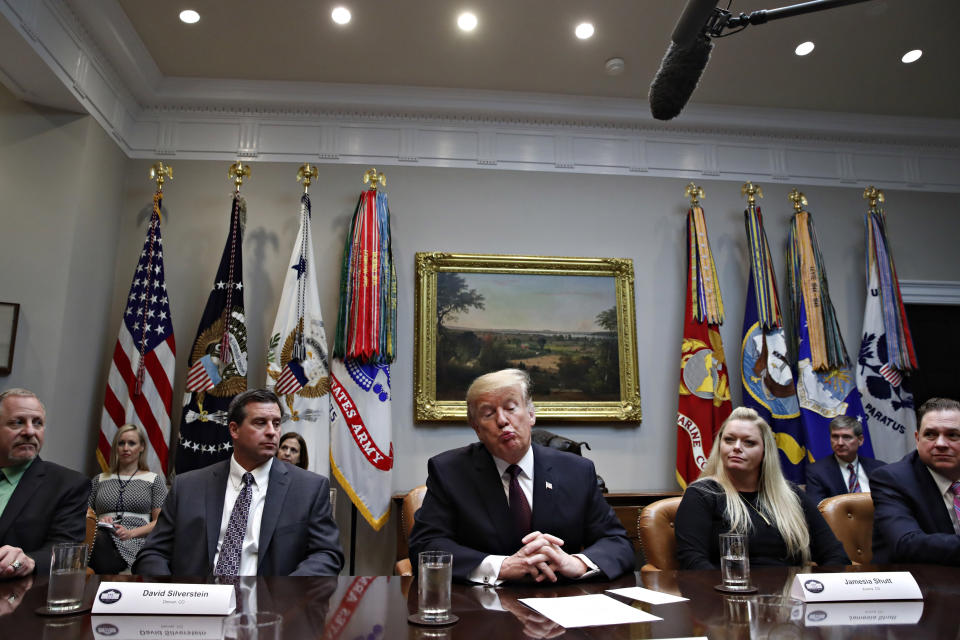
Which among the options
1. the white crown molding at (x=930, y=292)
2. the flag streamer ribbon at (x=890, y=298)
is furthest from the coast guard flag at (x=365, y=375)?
the white crown molding at (x=930, y=292)

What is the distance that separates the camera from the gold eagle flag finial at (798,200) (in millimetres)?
5484

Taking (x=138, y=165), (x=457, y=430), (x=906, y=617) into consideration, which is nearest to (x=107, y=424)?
(x=138, y=165)

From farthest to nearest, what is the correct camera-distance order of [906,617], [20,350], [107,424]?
1. [107,424]
2. [20,350]
3. [906,617]

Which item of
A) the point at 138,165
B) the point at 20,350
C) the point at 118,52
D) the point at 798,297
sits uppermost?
the point at 118,52

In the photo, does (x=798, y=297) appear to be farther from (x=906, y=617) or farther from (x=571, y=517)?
(x=906, y=617)

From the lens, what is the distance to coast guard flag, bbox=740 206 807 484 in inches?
193

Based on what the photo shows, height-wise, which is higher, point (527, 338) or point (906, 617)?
point (527, 338)

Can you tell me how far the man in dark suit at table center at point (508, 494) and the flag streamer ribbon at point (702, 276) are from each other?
310 cm

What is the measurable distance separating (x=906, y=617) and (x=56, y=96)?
5.06 meters

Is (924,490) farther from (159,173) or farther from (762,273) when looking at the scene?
(159,173)

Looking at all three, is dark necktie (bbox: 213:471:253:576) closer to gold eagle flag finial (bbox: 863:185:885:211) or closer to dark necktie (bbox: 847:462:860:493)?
dark necktie (bbox: 847:462:860:493)

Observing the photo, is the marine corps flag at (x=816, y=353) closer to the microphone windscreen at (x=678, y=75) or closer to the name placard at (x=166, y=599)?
the microphone windscreen at (x=678, y=75)

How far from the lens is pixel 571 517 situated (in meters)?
2.19

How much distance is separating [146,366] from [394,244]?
1.96 m
